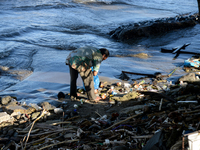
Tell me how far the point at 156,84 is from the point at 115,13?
46.4 ft

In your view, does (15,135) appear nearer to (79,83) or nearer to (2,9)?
(79,83)

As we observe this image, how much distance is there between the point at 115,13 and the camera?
19.1 meters

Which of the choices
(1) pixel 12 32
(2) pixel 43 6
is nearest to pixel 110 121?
(1) pixel 12 32

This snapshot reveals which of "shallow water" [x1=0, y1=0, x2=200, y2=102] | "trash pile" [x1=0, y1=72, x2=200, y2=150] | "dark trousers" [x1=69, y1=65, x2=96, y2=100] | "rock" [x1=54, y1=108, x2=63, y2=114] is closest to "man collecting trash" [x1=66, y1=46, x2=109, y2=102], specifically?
"dark trousers" [x1=69, y1=65, x2=96, y2=100]

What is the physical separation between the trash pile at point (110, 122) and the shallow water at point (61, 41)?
1005 millimetres

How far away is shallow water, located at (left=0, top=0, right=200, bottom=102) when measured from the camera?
23.0 feet

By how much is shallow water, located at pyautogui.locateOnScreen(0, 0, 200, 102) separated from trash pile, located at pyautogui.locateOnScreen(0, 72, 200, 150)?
3.30 feet

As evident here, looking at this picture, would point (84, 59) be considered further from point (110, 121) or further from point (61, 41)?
point (61, 41)

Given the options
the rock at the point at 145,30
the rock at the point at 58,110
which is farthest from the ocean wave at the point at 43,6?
the rock at the point at 58,110

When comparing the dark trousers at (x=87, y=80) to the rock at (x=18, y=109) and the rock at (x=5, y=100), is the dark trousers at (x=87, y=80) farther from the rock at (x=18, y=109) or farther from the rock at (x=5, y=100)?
the rock at (x=5, y=100)

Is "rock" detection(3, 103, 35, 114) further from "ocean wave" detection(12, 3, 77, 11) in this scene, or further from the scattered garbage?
"ocean wave" detection(12, 3, 77, 11)

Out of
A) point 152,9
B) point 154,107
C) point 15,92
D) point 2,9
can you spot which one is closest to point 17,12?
point 2,9

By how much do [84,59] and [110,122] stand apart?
5.35 feet

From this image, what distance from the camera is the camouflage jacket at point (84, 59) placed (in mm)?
4926
